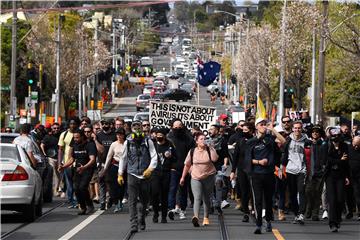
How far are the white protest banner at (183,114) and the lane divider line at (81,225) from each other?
612cm

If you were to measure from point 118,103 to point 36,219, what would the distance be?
9499cm

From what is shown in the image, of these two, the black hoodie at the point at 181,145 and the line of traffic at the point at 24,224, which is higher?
the black hoodie at the point at 181,145

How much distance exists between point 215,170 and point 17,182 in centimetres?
342

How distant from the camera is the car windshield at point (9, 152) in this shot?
1977 centimetres

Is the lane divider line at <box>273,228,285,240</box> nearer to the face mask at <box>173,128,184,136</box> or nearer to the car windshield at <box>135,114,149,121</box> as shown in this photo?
the face mask at <box>173,128,184,136</box>

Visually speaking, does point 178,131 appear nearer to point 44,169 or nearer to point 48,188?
point 44,169

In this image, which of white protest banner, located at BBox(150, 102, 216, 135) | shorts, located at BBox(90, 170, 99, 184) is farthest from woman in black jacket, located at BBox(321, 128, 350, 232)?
white protest banner, located at BBox(150, 102, 216, 135)

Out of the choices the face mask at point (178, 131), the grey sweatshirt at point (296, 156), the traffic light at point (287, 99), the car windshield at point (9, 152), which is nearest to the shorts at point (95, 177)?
the face mask at point (178, 131)

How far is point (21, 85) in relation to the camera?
258 feet

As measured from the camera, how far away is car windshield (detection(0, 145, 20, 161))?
778 inches

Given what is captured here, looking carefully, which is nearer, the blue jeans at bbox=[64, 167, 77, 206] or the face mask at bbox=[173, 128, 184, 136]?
the face mask at bbox=[173, 128, 184, 136]

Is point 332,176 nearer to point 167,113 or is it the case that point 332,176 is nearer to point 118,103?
point 167,113

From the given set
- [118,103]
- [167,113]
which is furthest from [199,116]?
[118,103]

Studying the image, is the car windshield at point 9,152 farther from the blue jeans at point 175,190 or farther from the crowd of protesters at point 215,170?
the blue jeans at point 175,190
